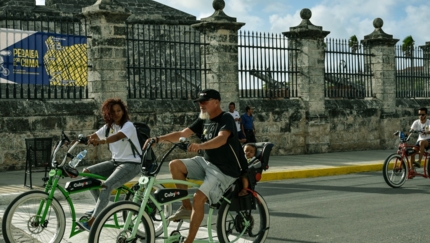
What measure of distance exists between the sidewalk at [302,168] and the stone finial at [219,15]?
355cm

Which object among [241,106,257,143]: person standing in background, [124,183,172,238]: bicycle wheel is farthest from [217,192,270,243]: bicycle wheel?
[241,106,257,143]: person standing in background

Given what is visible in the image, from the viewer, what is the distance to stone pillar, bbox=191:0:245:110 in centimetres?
1631

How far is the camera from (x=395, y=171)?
1220cm

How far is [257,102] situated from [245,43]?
5.00ft

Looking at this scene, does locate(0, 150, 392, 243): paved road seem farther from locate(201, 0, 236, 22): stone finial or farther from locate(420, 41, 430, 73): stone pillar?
locate(420, 41, 430, 73): stone pillar

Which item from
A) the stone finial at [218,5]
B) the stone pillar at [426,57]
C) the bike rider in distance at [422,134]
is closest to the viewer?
the bike rider in distance at [422,134]

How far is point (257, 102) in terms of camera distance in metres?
17.3

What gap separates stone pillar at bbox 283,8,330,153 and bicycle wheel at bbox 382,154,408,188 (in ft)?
19.0

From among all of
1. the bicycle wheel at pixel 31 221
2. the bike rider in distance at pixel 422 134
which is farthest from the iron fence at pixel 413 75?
the bicycle wheel at pixel 31 221

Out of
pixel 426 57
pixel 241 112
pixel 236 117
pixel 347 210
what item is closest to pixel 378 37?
pixel 426 57

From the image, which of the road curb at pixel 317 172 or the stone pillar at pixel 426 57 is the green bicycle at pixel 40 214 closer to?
the road curb at pixel 317 172

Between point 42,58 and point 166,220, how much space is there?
27.5 ft

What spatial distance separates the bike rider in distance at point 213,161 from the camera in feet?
20.3

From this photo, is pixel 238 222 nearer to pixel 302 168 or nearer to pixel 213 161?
pixel 213 161
